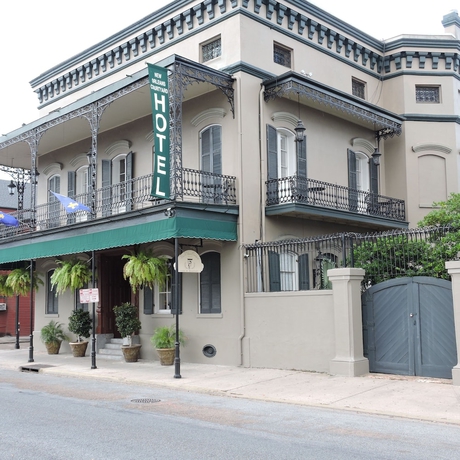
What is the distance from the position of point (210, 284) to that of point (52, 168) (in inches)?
391

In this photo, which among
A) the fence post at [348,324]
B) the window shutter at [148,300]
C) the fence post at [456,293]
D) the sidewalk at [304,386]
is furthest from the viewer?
the window shutter at [148,300]

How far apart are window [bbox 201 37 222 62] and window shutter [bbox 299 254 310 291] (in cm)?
634

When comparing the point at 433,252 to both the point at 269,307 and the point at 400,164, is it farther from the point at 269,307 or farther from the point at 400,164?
the point at 400,164

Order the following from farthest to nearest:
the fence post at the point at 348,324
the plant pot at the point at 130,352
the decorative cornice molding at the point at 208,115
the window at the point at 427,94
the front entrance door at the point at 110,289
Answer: the window at the point at 427,94 < the front entrance door at the point at 110,289 < the plant pot at the point at 130,352 < the decorative cornice molding at the point at 208,115 < the fence post at the point at 348,324

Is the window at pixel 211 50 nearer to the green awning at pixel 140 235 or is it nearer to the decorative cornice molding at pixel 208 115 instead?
the decorative cornice molding at pixel 208 115

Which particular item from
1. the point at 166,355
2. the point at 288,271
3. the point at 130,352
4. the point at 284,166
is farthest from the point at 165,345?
the point at 284,166

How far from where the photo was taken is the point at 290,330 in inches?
566

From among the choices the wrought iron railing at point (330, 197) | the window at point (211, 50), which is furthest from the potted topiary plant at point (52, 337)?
the window at point (211, 50)

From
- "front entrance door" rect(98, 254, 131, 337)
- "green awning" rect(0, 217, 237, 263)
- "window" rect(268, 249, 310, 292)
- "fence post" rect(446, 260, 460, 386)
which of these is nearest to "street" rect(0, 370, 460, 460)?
"fence post" rect(446, 260, 460, 386)

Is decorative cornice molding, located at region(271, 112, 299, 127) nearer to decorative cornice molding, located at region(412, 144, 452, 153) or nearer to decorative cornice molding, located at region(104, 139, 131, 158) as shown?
decorative cornice molding, located at region(104, 139, 131, 158)

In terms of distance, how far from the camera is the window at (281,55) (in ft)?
58.7

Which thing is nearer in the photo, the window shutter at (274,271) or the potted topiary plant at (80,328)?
the window shutter at (274,271)

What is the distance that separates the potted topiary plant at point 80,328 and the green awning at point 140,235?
90.8 inches

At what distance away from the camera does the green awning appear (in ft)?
47.3
